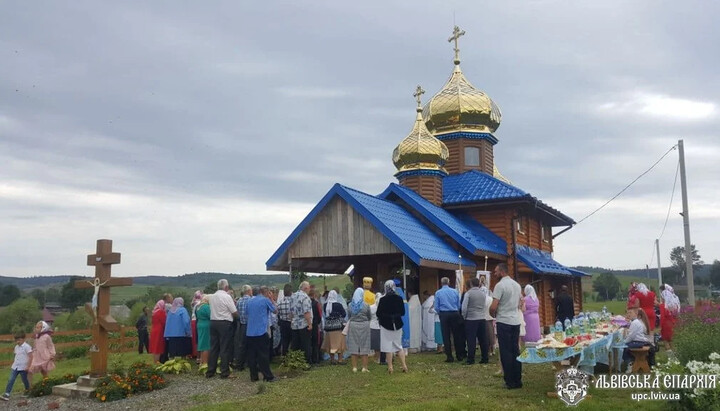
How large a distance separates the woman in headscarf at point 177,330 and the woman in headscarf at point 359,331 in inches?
158

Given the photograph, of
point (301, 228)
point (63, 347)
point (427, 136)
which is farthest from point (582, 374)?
point (63, 347)

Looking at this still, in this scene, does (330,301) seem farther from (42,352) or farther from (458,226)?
(458,226)

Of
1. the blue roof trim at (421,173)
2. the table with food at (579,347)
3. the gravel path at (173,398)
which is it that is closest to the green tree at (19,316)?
the blue roof trim at (421,173)

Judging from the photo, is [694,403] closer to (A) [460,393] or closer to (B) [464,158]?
(A) [460,393]

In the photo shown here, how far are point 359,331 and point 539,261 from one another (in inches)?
515

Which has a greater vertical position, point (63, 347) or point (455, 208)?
point (455, 208)

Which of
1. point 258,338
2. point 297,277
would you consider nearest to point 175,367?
point 258,338

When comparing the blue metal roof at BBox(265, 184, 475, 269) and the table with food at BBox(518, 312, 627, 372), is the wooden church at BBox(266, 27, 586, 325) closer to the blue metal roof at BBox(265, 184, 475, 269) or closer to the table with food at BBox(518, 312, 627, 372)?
the blue metal roof at BBox(265, 184, 475, 269)

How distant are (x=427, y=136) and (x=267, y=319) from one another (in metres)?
13.1

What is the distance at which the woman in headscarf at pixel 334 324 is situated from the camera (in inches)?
481

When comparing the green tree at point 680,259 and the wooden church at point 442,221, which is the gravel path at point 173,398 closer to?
the wooden church at point 442,221

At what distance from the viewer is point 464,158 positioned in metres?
25.1

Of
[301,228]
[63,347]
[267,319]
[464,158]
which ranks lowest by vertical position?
[63,347]

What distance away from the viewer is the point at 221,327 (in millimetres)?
11219
